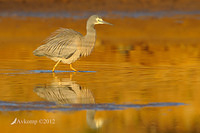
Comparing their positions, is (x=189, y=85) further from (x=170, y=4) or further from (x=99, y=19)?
(x=170, y=4)

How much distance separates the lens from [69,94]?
8.46 metres

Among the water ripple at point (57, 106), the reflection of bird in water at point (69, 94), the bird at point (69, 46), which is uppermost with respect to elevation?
the bird at point (69, 46)

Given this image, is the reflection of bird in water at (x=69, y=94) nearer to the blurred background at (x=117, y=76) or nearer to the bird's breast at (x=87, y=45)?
the blurred background at (x=117, y=76)

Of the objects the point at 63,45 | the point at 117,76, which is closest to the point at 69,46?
the point at 63,45

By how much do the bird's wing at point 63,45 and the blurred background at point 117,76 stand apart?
1.55ft

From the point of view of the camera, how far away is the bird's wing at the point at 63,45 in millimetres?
11656

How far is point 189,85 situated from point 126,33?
47.3 ft

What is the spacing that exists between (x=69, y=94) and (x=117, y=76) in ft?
7.84

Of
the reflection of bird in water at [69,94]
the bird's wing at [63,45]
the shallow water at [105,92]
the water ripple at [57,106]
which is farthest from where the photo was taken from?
the bird's wing at [63,45]

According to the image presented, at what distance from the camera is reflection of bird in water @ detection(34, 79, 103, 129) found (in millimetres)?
6921

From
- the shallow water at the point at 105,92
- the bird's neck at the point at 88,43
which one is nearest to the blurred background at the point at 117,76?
the shallow water at the point at 105,92

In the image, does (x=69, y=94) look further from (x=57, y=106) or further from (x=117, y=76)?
(x=117, y=76)

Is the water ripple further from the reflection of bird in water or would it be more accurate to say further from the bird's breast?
the bird's breast

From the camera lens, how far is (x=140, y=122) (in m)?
6.79
